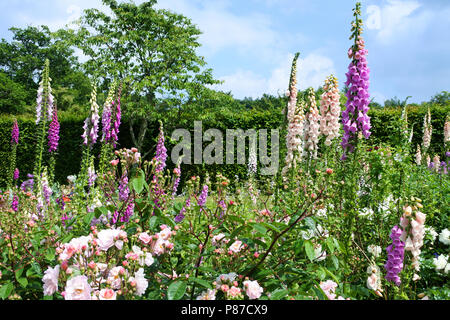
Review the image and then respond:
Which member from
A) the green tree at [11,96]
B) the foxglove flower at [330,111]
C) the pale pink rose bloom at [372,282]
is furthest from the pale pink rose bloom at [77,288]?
the green tree at [11,96]

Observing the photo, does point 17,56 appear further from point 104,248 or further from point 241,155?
point 104,248

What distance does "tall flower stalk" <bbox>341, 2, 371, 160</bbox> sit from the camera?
3889mm

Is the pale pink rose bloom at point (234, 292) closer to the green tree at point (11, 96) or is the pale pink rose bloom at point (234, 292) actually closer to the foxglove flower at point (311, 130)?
the foxglove flower at point (311, 130)

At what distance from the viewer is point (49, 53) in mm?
38562

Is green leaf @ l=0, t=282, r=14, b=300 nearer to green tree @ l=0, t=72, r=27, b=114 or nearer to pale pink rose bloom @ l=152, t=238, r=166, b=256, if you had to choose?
pale pink rose bloom @ l=152, t=238, r=166, b=256

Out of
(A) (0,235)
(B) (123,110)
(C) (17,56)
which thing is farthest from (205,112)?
(C) (17,56)

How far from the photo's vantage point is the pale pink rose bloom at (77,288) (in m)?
1.59

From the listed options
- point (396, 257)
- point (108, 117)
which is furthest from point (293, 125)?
point (108, 117)

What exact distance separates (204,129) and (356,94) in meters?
10.3

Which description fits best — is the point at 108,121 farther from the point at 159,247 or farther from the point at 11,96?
the point at 11,96

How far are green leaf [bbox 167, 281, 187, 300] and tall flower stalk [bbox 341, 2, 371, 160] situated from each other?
2.83 meters

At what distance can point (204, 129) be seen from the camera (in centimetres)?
1399

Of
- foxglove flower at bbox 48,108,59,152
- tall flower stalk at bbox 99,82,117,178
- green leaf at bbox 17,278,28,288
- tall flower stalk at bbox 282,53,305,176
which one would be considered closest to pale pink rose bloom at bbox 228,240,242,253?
green leaf at bbox 17,278,28,288

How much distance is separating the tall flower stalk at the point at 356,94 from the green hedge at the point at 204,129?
28.8 feet
